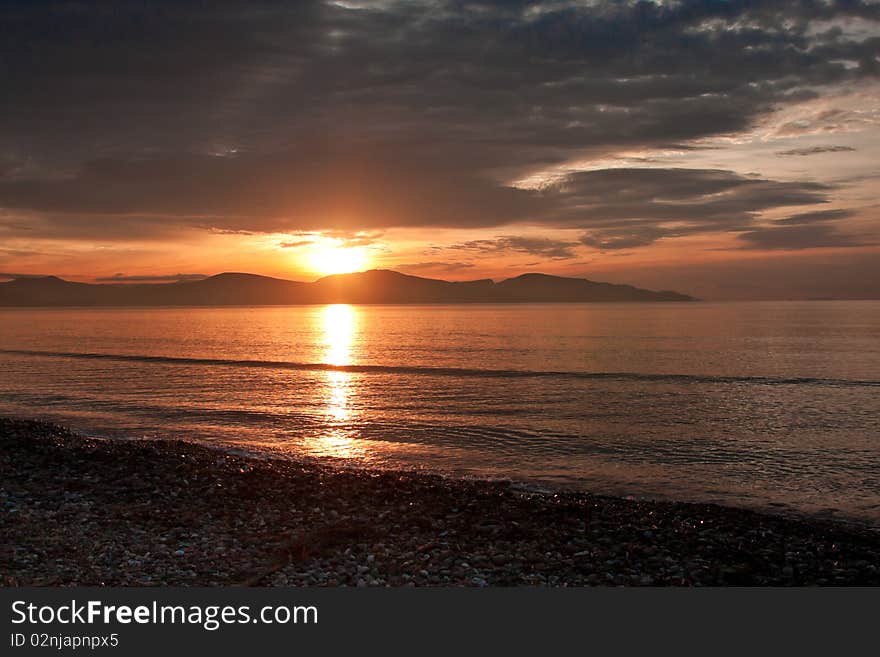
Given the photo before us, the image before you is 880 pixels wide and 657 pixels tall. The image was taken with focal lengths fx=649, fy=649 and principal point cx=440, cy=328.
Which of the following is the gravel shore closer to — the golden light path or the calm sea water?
the calm sea water

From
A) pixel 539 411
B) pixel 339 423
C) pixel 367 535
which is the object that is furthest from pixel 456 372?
pixel 367 535

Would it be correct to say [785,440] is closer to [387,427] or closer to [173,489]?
[387,427]

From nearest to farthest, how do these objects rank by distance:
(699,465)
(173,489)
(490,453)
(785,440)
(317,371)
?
1. (173,489)
2. (699,465)
3. (490,453)
4. (785,440)
5. (317,371)

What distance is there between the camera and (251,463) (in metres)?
19.7

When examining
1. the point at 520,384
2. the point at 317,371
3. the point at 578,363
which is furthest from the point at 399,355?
the point at 520,384

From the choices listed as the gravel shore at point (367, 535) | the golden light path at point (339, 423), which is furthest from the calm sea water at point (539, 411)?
the gravel shore at point (367, 535)

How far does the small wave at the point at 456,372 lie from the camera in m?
44.4

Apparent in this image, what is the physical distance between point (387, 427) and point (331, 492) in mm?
12415

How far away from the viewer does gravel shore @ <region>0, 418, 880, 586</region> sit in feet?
36.2

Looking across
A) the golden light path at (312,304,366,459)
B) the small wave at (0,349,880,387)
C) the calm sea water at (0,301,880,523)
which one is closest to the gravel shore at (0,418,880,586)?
the calm sea water at (0,301,880,523)

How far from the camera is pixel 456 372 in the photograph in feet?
168

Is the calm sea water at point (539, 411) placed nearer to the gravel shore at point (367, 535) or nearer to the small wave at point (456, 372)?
the small wave at point (456, 372)

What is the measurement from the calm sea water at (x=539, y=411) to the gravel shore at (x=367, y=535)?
426 cm

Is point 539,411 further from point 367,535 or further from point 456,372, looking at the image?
point 367,535
